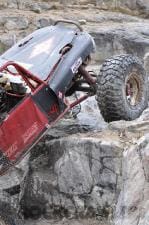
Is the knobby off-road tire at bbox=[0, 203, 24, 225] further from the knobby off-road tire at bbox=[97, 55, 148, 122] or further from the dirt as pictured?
the knobby off-road tire at bbox=[97, 55, 148, 122]

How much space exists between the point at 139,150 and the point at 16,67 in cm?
160

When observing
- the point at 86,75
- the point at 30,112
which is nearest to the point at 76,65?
the point at 86,75

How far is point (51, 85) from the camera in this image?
6512mm

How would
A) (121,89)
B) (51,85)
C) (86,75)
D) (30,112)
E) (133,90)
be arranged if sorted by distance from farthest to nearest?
(133,90) < (86,75) < (121,89) < (51,85) < (30,112)

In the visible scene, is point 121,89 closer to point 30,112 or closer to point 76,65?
point 76,65

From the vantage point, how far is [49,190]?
686cm

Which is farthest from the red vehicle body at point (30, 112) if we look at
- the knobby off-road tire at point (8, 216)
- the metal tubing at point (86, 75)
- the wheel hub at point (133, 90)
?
the wheel hub at point (133, 90)

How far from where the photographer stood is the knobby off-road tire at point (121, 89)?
273 inches

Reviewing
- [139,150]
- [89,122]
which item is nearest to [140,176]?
[139,150]

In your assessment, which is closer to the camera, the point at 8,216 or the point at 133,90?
the point at 8,216

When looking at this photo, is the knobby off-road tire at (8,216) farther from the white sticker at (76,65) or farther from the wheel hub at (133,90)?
the wheel hub at (133,90)

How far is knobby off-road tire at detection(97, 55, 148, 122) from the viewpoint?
6941 millimetres

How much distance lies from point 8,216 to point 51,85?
1544 millimetres

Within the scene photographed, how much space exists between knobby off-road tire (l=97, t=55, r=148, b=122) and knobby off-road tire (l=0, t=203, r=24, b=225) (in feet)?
5.40
